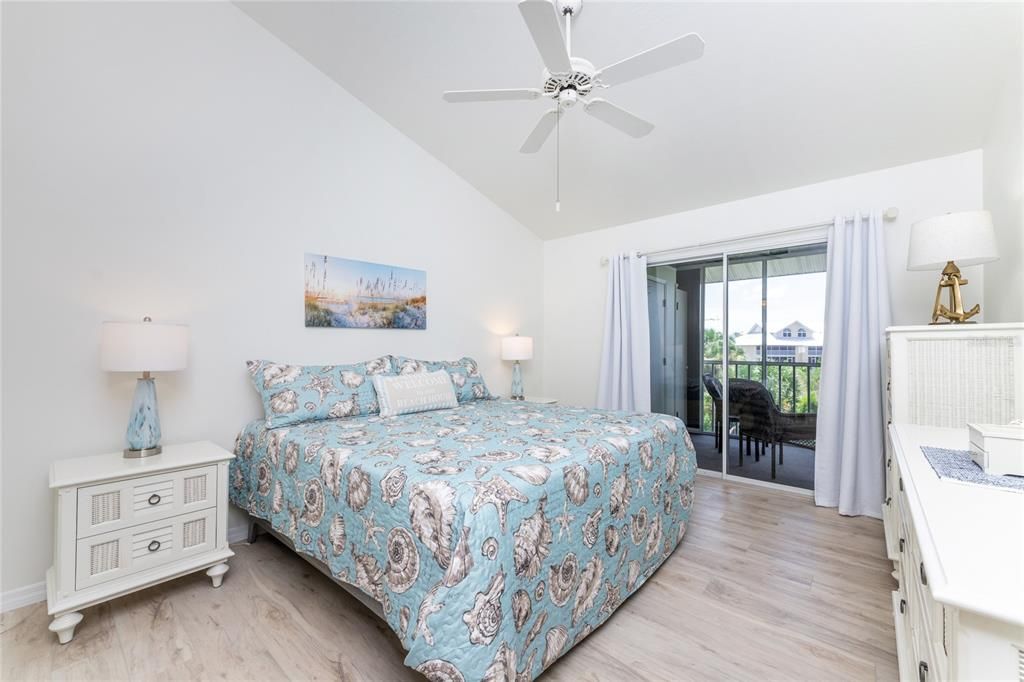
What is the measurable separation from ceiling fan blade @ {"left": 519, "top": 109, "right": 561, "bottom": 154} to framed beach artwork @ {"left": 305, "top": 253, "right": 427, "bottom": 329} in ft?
5.09

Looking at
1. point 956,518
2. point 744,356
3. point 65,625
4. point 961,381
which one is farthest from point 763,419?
point 65,625

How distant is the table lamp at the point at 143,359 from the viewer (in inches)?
77.1

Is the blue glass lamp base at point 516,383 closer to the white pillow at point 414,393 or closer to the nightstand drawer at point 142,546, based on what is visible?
the white pillow at point 414,393

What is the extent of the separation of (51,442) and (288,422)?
100 cm

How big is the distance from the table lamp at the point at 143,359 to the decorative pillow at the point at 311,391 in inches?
19.0

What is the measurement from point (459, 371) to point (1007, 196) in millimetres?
3350

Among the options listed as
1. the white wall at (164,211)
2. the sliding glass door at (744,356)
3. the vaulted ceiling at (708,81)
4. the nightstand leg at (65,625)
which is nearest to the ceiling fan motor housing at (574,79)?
the vaulted ceiling at (708,81)

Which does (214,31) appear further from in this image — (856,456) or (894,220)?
(856,456)

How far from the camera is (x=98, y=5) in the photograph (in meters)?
2.20

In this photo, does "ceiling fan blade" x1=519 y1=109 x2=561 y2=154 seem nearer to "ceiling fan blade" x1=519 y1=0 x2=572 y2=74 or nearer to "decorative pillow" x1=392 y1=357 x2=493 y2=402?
"ceiling fan blade" x1=519 y1=0 x2=572 y2=74

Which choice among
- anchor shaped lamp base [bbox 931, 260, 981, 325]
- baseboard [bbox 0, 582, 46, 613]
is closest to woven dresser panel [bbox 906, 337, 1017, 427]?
anchor shaped lamp base [bbox 931, 260, 981, 325]

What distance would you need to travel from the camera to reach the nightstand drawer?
1813 mm

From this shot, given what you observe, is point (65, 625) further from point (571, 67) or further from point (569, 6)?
point (569, 6)

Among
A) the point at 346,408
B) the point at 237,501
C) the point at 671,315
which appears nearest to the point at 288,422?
the point at 346,408
